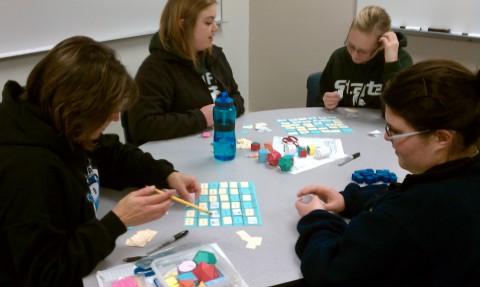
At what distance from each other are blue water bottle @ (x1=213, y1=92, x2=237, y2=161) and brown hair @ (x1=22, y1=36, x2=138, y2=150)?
2.35 feet

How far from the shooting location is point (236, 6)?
4.28m

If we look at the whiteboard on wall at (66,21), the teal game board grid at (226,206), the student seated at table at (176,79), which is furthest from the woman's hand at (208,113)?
the whiteboard on wall at (66,21)

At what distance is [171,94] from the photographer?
2299 millimetres

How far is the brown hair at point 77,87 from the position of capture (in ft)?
3.84

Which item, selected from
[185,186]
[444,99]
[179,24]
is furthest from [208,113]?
[444,99]

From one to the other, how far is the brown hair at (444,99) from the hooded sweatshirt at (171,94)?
126 centimetres

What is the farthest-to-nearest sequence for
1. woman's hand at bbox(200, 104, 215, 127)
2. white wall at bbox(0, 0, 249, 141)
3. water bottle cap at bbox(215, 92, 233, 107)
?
white wall at bbox(0, 0, 249, 141), woman's hand at bbox(200, 104, 215, 127), water bottle cap at bbox(215, 92, 233, 107)

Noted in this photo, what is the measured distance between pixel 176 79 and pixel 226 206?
104 centimetres

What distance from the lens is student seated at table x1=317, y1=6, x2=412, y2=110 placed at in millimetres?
2404

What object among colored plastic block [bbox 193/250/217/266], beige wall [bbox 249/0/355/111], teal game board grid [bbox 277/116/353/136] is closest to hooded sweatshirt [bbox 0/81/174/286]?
colored plastic block [bbox 193/250/217/266]

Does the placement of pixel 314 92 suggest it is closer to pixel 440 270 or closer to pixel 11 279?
pixel 440 270

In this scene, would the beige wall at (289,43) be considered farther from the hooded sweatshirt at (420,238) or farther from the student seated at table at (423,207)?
the hooded sweatshirt at (420,238)

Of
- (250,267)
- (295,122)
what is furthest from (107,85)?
(295,122)

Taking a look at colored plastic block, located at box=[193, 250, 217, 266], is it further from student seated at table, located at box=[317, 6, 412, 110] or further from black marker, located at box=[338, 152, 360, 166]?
student seated at table, located at box=[317, 6, 412, 110]
